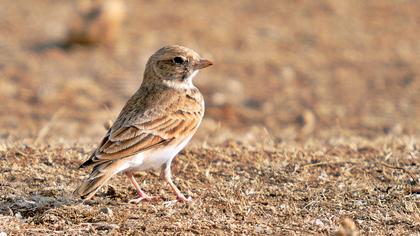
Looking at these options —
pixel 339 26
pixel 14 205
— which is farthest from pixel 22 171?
pixel 339 26

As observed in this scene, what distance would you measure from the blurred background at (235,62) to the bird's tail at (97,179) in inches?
147

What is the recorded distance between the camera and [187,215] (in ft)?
19.9

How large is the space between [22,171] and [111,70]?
27.1 ft

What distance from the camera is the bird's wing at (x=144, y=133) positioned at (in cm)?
604

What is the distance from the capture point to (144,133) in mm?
6273

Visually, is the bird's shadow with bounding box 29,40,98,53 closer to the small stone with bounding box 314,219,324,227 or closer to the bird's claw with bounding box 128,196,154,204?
the bird's claw with bounding box 128,196,154,204

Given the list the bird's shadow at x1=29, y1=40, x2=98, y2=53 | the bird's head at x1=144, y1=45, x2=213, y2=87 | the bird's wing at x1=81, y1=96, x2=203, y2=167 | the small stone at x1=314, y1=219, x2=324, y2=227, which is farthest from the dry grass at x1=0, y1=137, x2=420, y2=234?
the bird's shadow at x1=29, y1=40, x2=98, y2=53

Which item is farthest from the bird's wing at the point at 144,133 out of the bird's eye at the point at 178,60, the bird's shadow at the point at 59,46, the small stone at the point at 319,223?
the bird's shadow at the point at 59,46

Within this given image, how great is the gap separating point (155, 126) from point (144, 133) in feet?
0.46

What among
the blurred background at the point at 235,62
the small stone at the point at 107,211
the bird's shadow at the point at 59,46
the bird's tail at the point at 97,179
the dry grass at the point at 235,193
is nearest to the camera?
the bird's tail at the point at 97,179

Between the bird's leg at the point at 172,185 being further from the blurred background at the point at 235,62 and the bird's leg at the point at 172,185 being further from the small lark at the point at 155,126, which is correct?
the blurred background at the point at 235,62

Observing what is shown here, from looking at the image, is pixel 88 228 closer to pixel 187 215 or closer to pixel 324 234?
pixel 187 215

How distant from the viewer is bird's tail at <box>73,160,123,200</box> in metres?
5.80

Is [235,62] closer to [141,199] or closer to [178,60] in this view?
[178,60]
